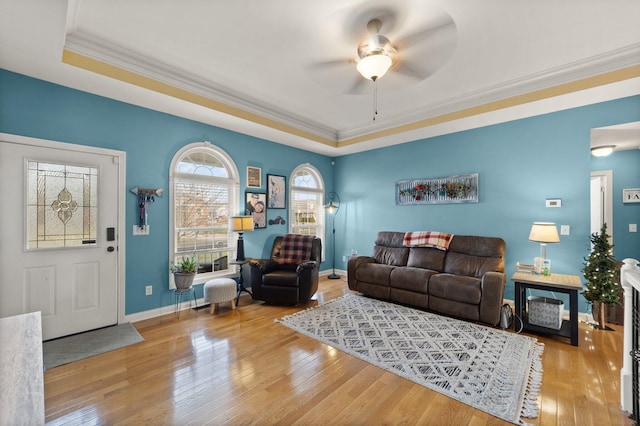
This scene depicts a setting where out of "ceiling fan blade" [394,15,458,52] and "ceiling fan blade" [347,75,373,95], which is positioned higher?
"ceiling fan blade" [394,15,458,52]

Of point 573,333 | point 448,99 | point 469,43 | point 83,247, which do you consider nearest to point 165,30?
point 83,247

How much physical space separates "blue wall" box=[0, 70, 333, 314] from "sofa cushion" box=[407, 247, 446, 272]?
286 centimetres

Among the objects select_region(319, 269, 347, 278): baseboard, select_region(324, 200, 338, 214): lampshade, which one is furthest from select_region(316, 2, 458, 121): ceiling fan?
select_region(319, 269, 347, 278): baseboard

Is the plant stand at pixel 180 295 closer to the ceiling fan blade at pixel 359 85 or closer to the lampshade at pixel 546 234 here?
the ceiling fan blade at pixel 359 85

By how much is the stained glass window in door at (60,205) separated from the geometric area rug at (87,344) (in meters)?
0.99

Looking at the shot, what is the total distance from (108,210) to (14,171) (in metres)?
0.84

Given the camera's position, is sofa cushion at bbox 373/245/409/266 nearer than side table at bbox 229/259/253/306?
No

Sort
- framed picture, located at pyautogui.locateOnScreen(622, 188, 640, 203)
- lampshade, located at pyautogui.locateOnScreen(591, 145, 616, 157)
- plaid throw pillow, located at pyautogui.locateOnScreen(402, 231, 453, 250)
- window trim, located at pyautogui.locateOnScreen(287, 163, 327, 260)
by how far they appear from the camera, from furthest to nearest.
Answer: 1. window trim, located at pyautogui.locateOnScreen(287, 163, 327, 260)
2. plaid throw pillow, located at pyautogui.locateOnScreen(402, 231, 453, 250)
3. framed picture, located at pyautogui.locateOnScreen(622, 188, 640, 203)
4. lampshade, located at pyautogui.locateOnScreen(591, 145, 616, 157)

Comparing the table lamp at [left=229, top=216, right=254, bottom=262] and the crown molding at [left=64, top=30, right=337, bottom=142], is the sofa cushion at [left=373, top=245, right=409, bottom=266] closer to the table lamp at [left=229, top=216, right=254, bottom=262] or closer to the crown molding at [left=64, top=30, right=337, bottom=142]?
the table lamp at [left=229, top=216, right=254, bottom=262]

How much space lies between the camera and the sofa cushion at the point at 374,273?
4.17 meters

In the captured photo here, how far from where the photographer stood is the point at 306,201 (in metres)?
5.95

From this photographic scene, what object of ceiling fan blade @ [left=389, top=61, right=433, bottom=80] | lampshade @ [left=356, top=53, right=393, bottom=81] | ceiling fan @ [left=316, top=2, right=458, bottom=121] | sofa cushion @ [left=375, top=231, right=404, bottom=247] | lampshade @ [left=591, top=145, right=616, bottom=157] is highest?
ceiling fan @ [left=316, top=2, right=458, bottom=121]

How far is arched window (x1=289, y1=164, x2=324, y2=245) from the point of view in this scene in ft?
18.5

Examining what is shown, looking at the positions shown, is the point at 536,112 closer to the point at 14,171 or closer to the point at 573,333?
the point at 573,333
